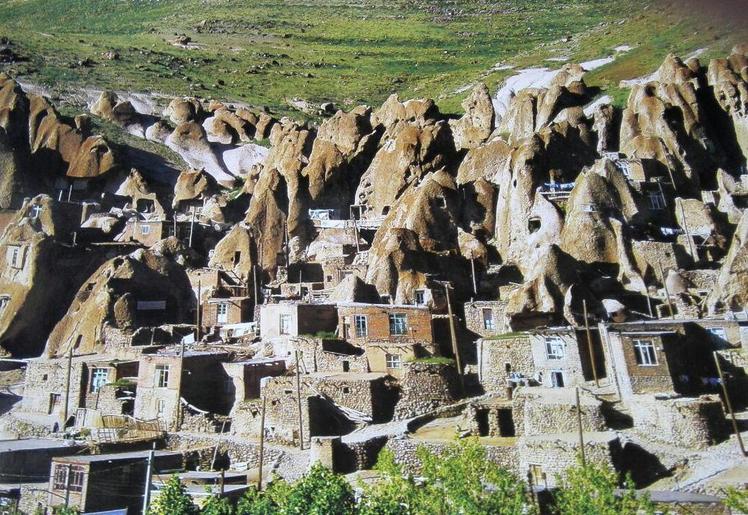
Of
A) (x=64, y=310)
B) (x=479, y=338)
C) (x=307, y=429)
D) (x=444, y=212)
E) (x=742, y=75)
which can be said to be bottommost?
(x=307, y=429)

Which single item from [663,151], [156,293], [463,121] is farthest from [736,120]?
[156,293]

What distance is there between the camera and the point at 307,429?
84.8 feet

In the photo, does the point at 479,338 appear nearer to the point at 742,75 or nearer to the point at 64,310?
the point at 64,310

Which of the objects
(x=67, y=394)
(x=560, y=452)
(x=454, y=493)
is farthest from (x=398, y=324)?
(x=67, y=394)

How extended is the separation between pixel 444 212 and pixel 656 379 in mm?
22628

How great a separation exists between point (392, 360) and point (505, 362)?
5.55m

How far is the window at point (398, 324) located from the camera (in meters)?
32.1

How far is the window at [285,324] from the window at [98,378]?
9263mm

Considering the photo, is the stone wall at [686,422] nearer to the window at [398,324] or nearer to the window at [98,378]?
the window at [398,324]

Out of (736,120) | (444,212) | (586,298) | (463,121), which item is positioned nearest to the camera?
(586,298)

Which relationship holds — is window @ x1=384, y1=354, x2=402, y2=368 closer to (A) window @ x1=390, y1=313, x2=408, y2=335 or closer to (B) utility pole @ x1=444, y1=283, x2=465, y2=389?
(A) window @ x1=390, y1=313, x2=408, y2=335

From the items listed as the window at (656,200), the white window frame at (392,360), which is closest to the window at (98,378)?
the white window frame at (392,360)

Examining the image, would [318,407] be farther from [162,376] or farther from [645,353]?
[645,353]

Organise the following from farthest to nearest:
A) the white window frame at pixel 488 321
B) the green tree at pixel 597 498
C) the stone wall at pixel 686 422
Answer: the white window frame at pixel 488 321
the stone wall at pixel 686 422
the green tree at pixel 597 498
